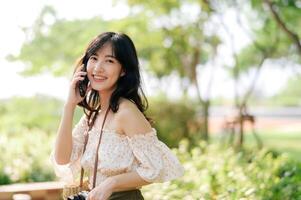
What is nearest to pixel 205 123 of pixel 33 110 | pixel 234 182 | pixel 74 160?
pixel 33 110

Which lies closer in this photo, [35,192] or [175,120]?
[35,192]

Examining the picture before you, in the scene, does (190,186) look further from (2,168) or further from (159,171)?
(2,168)

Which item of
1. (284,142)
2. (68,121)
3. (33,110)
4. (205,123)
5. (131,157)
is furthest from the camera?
(284,142)

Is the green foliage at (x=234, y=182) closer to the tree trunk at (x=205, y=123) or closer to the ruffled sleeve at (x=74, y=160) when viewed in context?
the ruffled sleeve at (x=74, y=160)

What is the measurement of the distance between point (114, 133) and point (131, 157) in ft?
0.43

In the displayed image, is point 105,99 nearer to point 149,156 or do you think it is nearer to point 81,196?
point 149,156

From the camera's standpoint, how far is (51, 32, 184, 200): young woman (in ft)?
9.52

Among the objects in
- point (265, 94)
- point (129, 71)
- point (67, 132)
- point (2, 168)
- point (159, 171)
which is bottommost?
point (265, 94)

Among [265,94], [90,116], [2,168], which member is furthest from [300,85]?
[90,116]

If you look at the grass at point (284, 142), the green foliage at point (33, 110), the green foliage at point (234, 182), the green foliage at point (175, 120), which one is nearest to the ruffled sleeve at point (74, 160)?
the green foliage at point (234, 182)

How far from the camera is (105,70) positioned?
2.99 m

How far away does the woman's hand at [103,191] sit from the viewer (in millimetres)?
2820

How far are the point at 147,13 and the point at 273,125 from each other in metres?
17.2

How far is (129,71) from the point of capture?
3031 mm
